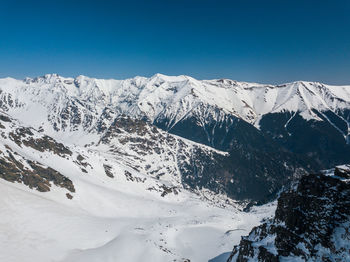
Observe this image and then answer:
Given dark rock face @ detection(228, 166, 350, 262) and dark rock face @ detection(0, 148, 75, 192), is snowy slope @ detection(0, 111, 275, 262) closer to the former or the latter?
dark rock face @ detection(0, 148, 75, 192)

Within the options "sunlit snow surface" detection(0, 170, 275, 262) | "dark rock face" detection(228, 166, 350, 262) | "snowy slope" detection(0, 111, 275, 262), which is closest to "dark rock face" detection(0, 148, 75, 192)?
"snowy slope" detection(0, 111, 275, 262)

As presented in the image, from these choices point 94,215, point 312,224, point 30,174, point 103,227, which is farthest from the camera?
point 30,174

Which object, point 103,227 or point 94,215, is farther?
point 94,215

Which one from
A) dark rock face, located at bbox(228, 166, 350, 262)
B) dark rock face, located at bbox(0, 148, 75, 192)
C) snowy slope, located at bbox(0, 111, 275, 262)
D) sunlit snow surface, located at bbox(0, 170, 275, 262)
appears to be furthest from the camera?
dark rock face, located at bbox(0, 148, 75, 192)

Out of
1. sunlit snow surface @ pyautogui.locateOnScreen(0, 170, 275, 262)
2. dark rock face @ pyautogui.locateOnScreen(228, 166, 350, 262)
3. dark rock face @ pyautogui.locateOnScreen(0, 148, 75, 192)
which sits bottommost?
sunlit snow surface @ pyautogui.locateOnScreen(0, 170, 275, 262)

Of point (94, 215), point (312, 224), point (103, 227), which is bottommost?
point (94, 215)

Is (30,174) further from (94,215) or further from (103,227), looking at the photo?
(103,227)

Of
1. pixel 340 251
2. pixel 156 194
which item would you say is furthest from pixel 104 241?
pixel 156 194

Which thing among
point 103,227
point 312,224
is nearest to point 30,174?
point 103,227
